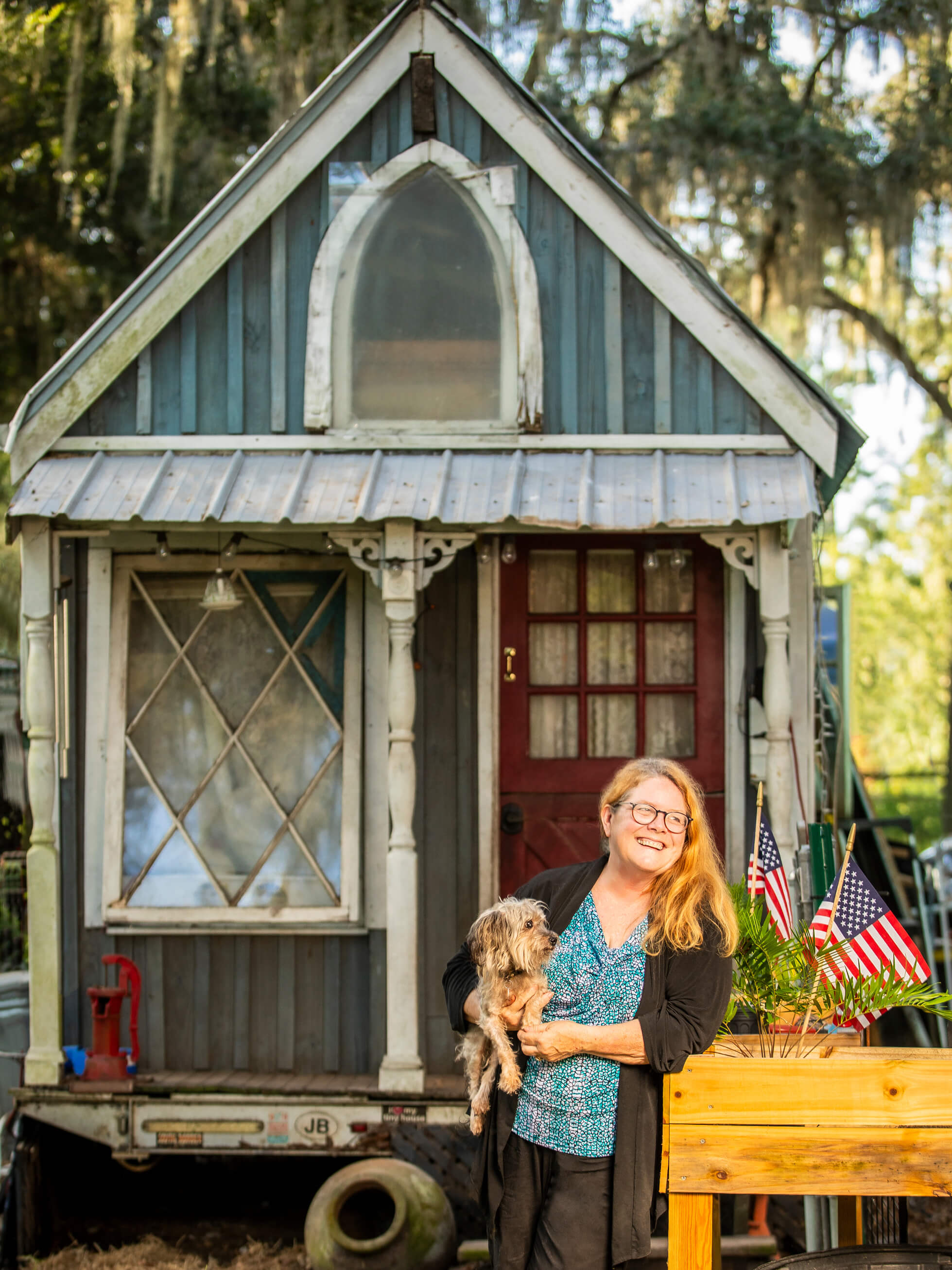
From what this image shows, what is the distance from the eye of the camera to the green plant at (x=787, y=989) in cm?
375

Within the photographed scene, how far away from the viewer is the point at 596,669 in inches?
268

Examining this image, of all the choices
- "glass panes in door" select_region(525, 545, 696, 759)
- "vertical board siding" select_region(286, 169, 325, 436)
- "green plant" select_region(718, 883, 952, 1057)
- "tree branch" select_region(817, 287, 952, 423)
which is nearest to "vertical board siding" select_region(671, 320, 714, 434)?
"glass panes in door" select_region(525, 545, 696, 759)

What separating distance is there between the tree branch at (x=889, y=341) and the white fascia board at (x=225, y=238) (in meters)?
10.1

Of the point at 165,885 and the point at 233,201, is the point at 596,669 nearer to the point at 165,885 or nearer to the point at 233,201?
the point at 165,885

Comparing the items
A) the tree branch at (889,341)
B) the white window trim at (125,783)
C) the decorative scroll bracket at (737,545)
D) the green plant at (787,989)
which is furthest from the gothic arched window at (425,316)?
the tree branch at (889,341)

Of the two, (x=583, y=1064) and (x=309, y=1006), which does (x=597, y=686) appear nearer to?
(x=309, y=1006)

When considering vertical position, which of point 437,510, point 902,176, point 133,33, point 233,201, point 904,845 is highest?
point 133,33

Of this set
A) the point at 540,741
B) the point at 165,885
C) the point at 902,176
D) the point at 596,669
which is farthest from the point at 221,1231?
the point at 902,176

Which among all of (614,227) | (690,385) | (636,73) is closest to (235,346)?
(614,227)

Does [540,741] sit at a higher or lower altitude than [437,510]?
lower

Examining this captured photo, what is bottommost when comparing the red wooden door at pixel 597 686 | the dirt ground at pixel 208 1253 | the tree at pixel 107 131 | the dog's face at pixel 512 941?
the dirt ground at pixel 208 1253

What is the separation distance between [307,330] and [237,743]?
215 centimetres

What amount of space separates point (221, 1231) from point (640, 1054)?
4.09m

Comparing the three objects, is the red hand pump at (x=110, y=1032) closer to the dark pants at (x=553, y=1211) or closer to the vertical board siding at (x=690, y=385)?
the dark pants at (x=553, y=1211)
